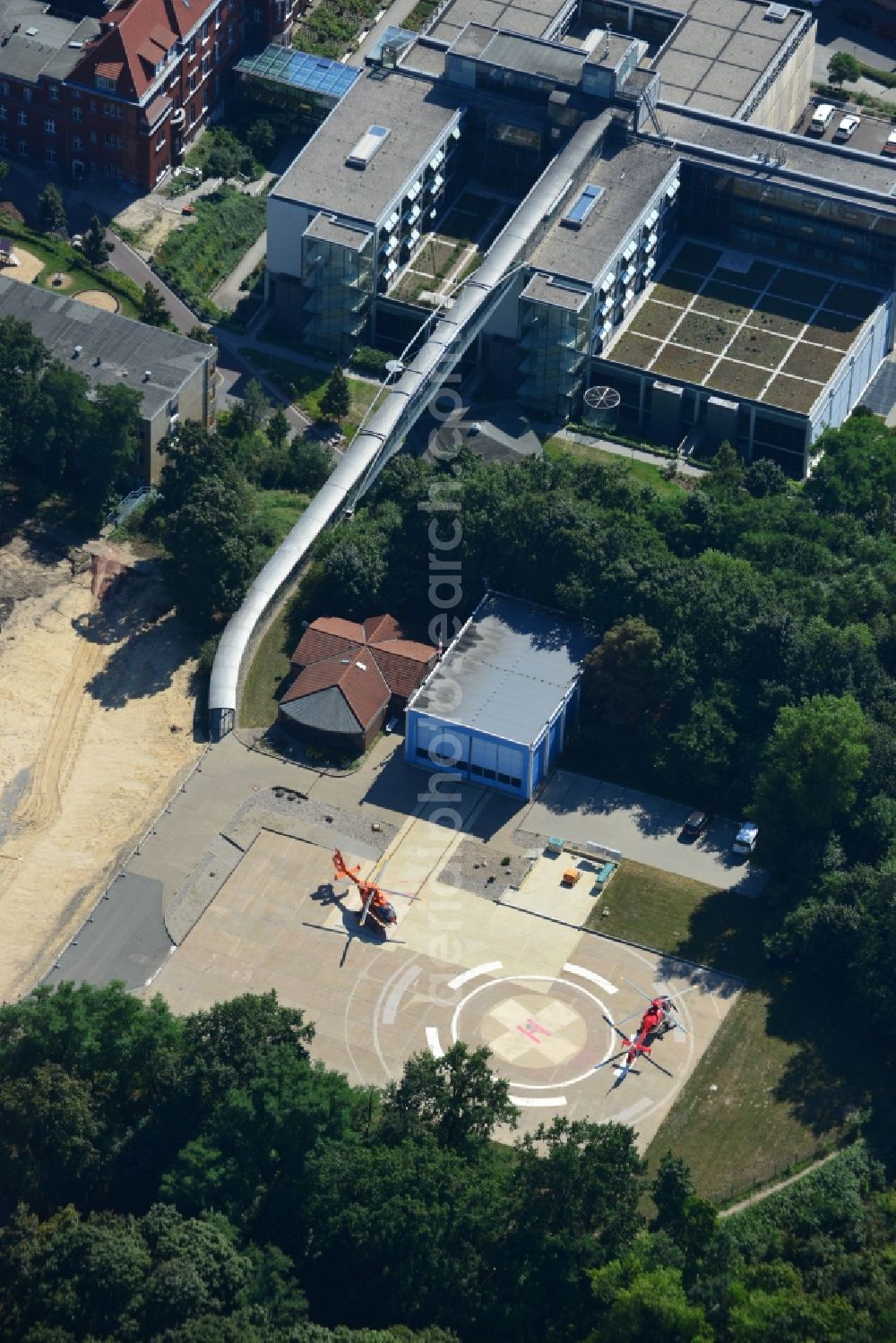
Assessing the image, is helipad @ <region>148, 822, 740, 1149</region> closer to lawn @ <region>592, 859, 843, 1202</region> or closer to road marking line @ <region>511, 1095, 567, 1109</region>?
road marking line @ <region>511, 1095, 567, 1109</region>

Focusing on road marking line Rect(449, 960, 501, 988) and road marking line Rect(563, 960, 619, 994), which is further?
road marking line Rect(449, 960, 501, 988)

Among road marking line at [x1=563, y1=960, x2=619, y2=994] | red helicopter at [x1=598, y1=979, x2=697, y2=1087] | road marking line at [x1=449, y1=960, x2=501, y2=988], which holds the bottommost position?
road marking line at [x1=449, y1=960, x2=501, y2=988]

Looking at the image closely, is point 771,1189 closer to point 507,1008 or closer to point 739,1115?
point 739,1115

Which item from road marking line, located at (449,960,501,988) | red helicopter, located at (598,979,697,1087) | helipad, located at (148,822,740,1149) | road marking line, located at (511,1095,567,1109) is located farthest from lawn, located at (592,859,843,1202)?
road marking line, located at (449,960,501,988)

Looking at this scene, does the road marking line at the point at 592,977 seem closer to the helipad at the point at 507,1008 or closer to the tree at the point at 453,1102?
the helipad at the point at 507,1008

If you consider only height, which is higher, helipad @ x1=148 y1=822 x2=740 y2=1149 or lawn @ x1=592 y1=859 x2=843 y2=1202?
lawn @ x1=592 y1=859 x2=843 y2=1202

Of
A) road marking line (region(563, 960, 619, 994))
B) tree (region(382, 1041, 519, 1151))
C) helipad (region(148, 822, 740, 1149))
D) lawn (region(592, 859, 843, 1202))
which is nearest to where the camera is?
tree (region(382, 1041, 519, 1151))

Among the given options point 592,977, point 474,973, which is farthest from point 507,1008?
point 592,977
